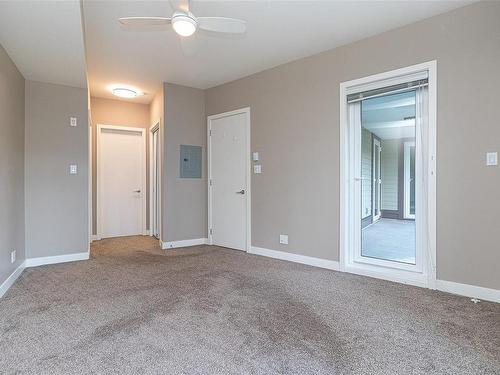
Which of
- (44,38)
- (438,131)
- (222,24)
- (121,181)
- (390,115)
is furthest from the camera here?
(121,181)

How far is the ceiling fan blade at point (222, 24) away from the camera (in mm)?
2307

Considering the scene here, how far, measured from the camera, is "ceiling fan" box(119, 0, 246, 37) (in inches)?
86.7

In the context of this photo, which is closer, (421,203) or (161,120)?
(421,203)

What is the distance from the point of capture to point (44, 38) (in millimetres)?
2693

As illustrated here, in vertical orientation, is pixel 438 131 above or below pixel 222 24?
below

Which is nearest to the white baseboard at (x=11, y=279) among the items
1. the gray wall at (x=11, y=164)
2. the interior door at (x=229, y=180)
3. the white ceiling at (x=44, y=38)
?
the gray wall at (x=11, y=164)

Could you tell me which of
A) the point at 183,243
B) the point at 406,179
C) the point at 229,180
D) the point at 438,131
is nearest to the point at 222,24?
the point at 438,131

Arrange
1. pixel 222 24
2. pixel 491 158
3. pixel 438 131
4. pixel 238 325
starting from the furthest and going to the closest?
pixel 438 131, pixel 491 158, pixel 222 24, pixel 238 325

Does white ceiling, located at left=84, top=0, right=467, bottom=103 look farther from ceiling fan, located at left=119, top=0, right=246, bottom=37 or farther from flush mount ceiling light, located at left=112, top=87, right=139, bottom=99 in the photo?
ceiling fan, located at left=119, top=0, right=246, bottom=37

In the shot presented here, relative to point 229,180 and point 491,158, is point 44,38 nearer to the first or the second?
point 229,180

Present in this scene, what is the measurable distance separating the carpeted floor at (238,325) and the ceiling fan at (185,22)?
217cm

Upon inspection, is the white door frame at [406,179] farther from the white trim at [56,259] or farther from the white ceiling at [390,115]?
the white trim at [56,259]

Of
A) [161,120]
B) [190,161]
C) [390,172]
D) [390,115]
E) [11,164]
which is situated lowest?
[390,172]

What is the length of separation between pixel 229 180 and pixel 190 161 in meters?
0.75
